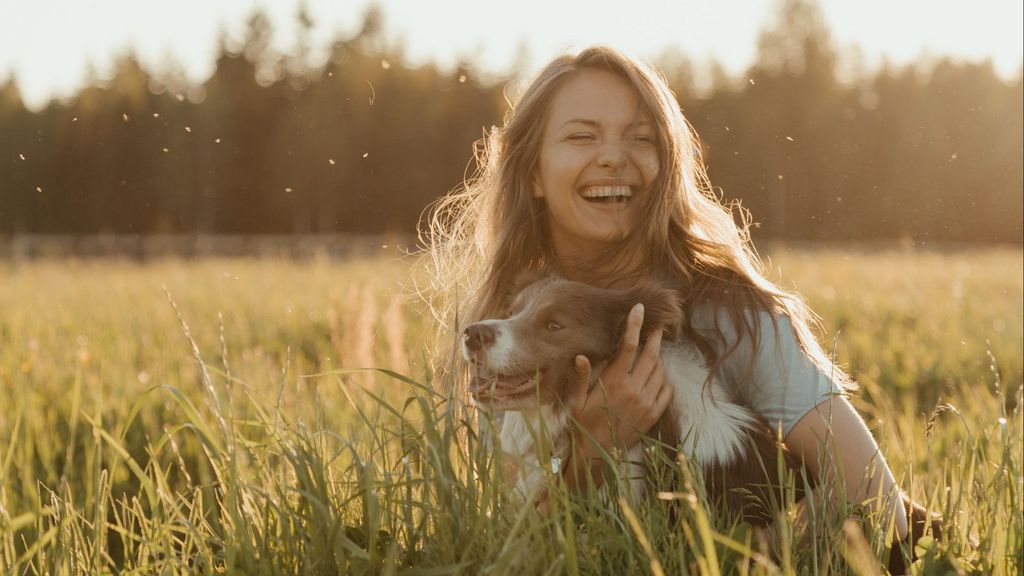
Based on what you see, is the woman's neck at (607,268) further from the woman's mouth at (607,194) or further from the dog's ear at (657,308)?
the dog's ear at (657,308)

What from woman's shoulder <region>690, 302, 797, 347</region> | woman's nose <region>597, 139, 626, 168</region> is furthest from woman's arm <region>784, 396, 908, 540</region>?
woman's nose <region>597, 139, 626, 168</region>

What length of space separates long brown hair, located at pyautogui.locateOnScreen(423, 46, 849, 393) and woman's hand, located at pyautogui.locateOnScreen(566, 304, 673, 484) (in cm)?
24

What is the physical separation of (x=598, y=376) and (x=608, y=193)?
2.52ft

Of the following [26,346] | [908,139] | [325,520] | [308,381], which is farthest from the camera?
[908,139]

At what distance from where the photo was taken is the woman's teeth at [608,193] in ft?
11.5

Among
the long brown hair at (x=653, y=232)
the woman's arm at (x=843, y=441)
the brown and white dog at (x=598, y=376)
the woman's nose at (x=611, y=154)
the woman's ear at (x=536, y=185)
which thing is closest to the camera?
the brown and white dog at (x=598, y=376)

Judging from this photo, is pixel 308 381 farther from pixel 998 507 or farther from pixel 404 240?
pixel 404 240

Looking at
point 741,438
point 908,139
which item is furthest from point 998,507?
point 908,139

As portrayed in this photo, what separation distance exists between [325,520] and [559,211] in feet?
5.53

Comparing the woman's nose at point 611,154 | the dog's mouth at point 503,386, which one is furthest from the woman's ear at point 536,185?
the dog's mouth at point 503,386

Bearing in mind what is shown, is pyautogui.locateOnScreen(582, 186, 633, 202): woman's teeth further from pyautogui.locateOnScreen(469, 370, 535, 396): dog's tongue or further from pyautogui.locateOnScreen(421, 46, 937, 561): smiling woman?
pyautogui.locateOnScreen(469, 370, 535, 396): dog's tongue

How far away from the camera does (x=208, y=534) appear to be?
2.91 m

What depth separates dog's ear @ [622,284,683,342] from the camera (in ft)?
9.92

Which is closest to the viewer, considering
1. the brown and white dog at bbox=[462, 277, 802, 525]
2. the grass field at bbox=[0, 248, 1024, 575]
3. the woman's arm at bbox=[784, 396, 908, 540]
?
the grass field at bbox=[0, 248, 1024, 575]
